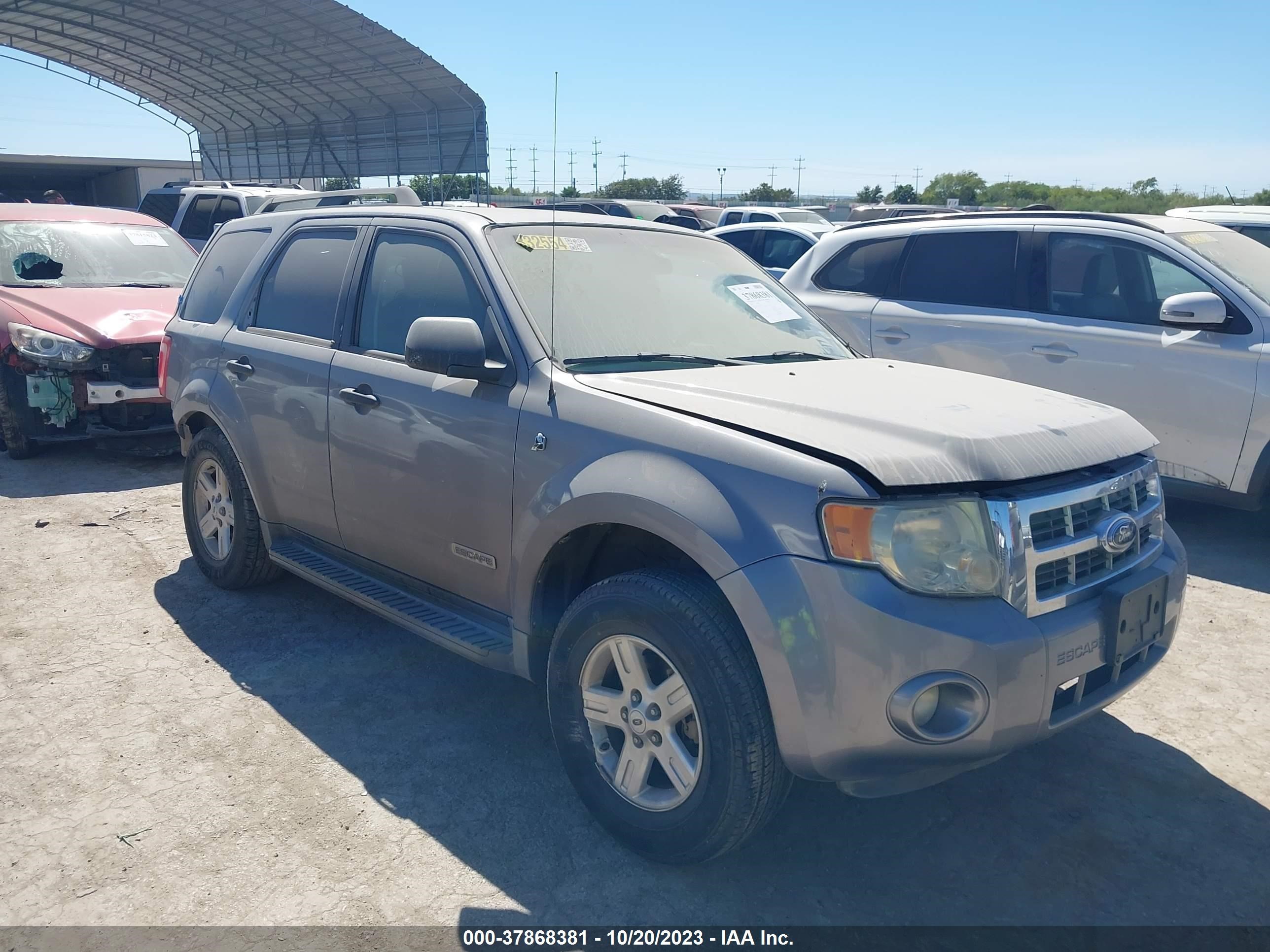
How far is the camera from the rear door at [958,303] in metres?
6.46

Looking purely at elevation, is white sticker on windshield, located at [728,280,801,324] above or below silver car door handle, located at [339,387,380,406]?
above

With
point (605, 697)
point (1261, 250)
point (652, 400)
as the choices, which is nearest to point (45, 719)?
point (605, 697)

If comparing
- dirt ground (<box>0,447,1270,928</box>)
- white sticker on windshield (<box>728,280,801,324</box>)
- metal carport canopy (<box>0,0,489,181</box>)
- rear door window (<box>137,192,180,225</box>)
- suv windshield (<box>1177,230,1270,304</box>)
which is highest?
metal carport canopy (<box>0,0,489,181</box>)

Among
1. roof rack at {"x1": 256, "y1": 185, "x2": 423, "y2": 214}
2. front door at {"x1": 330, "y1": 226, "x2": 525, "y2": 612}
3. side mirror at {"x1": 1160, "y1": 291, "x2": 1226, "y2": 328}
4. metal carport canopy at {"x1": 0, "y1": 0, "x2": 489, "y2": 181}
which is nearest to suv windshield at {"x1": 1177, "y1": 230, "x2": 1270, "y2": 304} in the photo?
side mirror at {"x1": 1160, "y1": 291, "x2": 1226, "y2": 328}

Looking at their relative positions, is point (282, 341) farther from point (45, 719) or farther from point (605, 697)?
point (605, 697)

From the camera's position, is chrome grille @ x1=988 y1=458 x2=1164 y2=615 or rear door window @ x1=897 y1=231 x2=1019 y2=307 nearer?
chrome grille @ x1=988 y1=458 x2=1164 y2=615

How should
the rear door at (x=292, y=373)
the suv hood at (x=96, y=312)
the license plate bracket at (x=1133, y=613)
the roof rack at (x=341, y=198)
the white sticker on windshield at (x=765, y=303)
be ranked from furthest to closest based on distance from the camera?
the roof rack at (x=341, y=198)
the suv hood at (x=96, y=312)
the rear door at (x=292, y=373)
the white sticker on windshield at (x=765, y=303)
the license plate bracket at (x=1133, y=613)

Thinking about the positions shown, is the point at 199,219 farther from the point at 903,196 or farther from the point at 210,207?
the point at 903,196

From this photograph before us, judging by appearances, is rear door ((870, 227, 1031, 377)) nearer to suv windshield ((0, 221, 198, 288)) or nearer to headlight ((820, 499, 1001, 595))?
headlight ((820, 499, 1001, 595))

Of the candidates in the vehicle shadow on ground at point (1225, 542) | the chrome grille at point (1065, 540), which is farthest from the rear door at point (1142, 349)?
the chrome grille at point (1065, 540)

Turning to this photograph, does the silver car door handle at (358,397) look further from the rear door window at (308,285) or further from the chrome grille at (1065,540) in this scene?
the chrome grille at (1065,540)

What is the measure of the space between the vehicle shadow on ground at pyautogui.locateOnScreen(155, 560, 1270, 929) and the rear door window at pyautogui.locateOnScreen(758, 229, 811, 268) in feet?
35.8

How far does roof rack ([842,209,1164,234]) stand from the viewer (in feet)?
20.4

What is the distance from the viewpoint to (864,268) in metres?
7.33
